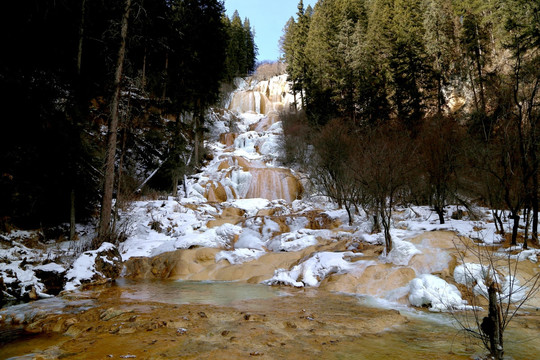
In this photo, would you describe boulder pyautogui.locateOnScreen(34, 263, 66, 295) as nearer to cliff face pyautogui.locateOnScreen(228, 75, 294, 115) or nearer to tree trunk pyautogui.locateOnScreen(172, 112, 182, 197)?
tree trunk pyautogui.locateOnScreen(172, 112, 182, 197)

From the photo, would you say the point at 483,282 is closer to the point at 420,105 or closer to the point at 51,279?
the point at 51,279

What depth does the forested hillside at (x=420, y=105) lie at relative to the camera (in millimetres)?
9758

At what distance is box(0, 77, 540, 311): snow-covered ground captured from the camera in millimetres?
7484

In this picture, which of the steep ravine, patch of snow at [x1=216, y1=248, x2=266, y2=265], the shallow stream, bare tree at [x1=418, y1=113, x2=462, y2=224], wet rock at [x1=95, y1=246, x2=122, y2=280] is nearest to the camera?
the shallow stream

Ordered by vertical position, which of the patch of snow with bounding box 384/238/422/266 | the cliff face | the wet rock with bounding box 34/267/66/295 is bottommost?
the wet rock with bounding box 34/267/66/295

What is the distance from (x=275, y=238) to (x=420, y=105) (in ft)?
58.7

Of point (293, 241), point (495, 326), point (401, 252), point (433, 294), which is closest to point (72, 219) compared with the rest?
point (293, 241)

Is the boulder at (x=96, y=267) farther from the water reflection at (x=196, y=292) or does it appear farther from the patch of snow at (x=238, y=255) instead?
the patch of snow at (x=238, y=255)

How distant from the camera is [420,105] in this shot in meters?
23.9

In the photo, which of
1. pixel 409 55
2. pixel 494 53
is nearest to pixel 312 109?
pixel 409 55

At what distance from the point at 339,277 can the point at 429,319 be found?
3336mm

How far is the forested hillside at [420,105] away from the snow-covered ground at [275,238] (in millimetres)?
1039

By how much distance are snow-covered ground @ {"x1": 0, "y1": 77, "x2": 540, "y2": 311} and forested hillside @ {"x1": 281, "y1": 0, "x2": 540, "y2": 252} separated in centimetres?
104

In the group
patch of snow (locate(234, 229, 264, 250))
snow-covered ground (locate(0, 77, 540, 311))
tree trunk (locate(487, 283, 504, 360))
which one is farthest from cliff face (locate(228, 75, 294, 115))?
tree trunk (locate(487, 283, 504, 360))
